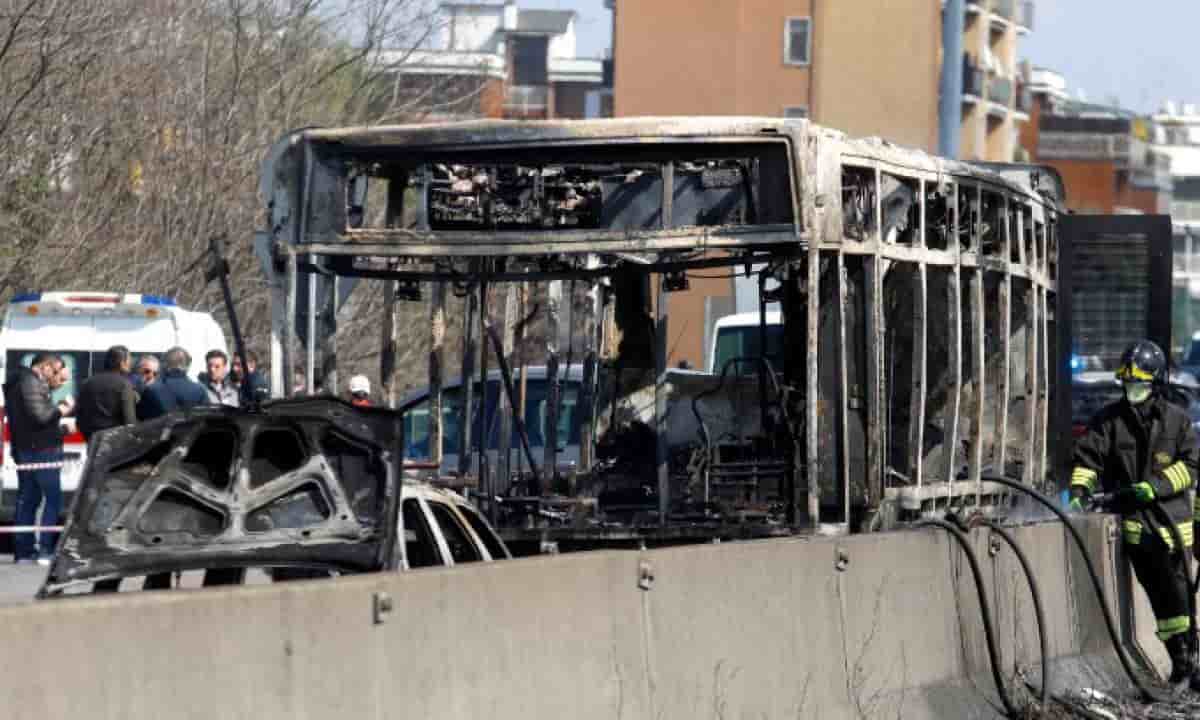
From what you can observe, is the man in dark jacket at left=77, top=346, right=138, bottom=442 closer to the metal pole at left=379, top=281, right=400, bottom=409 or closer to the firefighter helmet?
the metal pole at left=379, top=281, right=400, bottom=409

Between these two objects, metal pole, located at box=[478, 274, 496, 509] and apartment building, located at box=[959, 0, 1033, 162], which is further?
apartment building, located at box=[959, 0, 1033, 162]

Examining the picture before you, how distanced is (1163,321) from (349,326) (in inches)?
602

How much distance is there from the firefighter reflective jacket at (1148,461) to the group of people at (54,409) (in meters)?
7.96

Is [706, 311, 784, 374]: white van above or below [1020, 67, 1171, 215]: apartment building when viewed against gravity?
below

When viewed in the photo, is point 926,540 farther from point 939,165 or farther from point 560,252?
point 939,165

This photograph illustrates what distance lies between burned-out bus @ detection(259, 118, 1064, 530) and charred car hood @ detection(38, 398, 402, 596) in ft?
11.6

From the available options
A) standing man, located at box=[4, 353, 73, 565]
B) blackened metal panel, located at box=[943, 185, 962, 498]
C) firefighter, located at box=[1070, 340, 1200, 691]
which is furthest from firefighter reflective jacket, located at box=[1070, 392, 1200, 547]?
standing man, located at box=[4, 353, 73, 565]

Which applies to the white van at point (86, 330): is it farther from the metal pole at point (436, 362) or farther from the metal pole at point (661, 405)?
the metal pole at point (661, 405)

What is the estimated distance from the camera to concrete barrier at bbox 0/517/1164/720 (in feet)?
20.3

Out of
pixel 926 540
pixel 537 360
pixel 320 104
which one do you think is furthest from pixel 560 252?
pixel 320 104

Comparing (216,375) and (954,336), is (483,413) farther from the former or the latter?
(216,375)

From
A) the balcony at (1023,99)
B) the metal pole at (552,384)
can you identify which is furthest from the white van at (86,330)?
the balcony at (1023,99)

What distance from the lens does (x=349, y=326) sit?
33.6 metres

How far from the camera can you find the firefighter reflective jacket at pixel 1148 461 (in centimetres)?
1395
